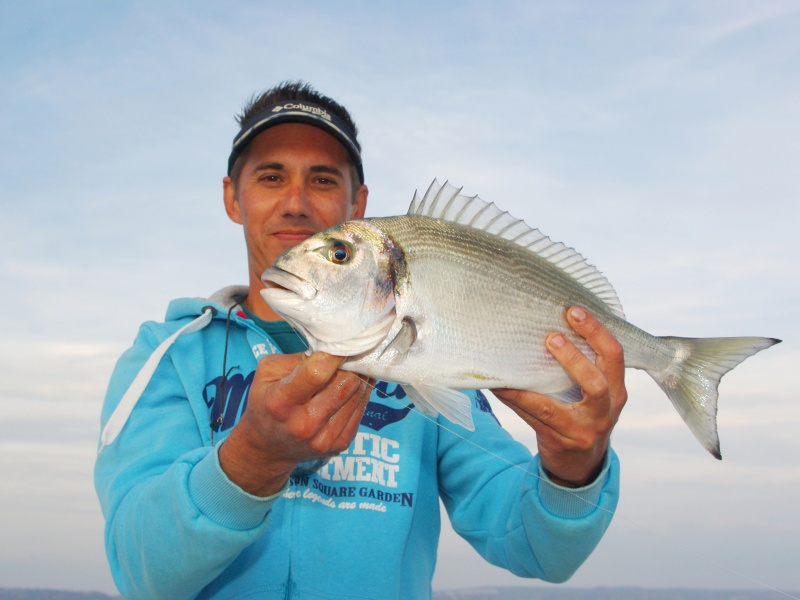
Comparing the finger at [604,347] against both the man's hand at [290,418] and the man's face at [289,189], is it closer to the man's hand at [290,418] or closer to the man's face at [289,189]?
the man's hand at [290,418]

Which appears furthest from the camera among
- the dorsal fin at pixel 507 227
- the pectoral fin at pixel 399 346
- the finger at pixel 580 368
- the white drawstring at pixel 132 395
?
the white drawstring at pixel 132 395

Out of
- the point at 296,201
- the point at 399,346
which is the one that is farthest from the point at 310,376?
the point at 296,201

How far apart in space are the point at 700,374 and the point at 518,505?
112 cm

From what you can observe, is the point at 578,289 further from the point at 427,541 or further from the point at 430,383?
the point at 427,541

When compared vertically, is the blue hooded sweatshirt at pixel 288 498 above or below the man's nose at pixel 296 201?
below

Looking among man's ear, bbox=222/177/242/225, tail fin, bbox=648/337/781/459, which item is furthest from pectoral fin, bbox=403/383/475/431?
man's ear, bbox=222/177/242/225

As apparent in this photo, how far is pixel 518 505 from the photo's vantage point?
357 centimetres

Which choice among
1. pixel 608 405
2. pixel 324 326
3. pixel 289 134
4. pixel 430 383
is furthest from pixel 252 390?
pixel 289 134

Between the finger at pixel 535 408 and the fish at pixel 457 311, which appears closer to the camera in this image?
the fish at pixel 457 311

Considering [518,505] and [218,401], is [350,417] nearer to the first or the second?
[218,401]

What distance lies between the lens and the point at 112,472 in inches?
133

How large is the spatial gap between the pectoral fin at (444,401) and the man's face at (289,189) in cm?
161

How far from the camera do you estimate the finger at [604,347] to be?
2.87m

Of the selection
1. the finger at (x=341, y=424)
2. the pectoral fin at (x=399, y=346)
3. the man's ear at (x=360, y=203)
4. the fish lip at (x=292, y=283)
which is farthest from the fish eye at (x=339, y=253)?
the man's ear at (x=360, y=203)
